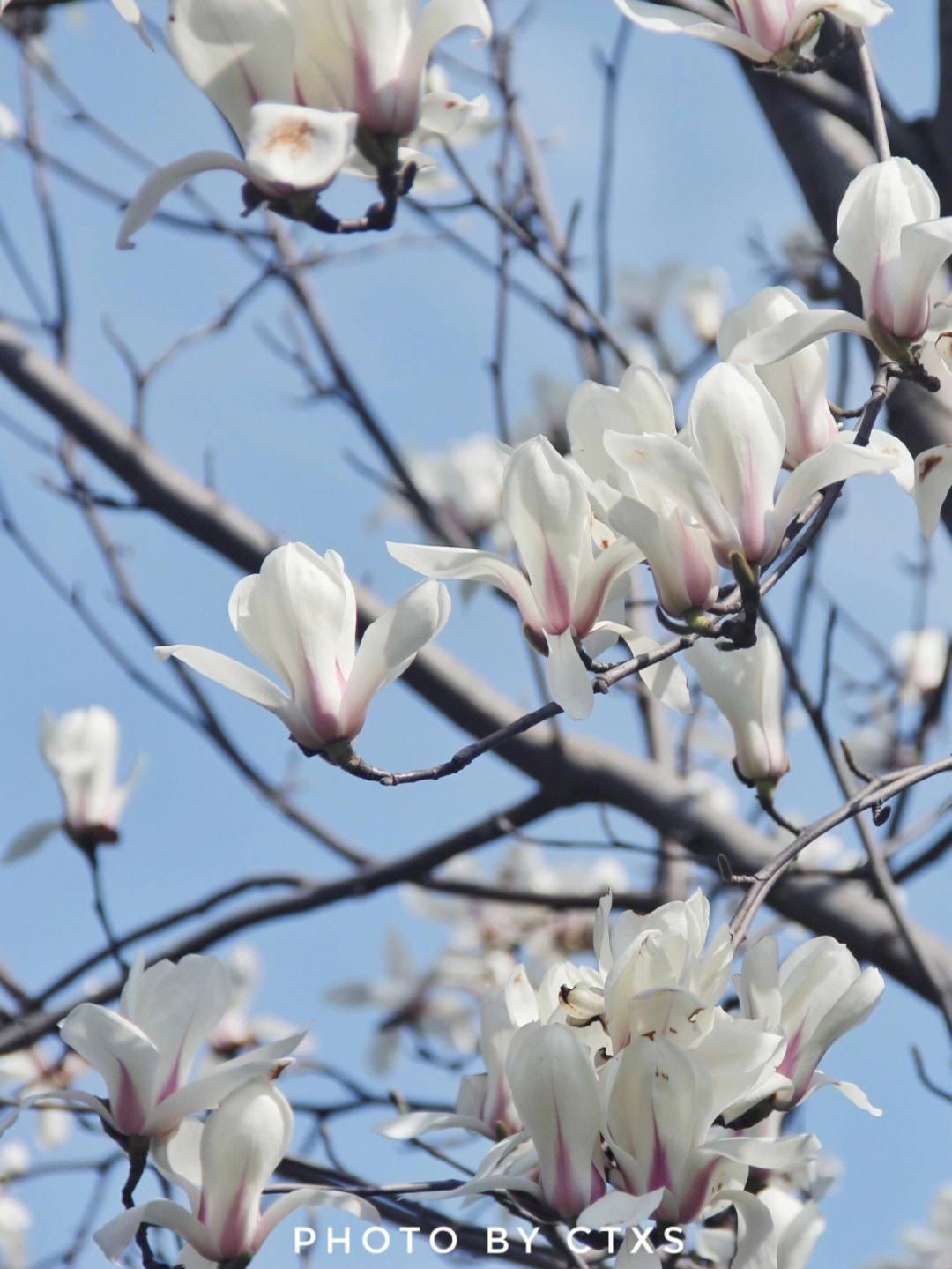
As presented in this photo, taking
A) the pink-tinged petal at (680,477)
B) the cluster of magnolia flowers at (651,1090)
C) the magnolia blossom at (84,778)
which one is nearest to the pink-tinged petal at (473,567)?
the pink-tinged petal at (680,477)

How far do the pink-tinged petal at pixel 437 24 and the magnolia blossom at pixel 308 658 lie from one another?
1.19ft

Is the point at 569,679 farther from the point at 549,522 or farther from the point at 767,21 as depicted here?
the point at 767,21

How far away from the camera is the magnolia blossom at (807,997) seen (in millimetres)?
948

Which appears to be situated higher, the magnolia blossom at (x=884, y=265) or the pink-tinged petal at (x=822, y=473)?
the magnolia blossom at (x=884, y=265)

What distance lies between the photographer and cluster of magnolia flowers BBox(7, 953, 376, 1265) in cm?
94

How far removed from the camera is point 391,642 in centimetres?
93

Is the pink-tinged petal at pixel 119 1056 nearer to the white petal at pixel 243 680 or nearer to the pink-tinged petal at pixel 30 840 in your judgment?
the white petal at pixel 243 680

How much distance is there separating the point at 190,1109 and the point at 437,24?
85cm

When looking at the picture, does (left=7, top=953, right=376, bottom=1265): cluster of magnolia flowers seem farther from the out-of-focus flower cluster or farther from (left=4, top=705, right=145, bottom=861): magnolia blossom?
the out-of-focus flower cluster

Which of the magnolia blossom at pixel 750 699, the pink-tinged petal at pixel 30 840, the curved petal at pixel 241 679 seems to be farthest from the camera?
the pink-tinged petal at pixel 30 840

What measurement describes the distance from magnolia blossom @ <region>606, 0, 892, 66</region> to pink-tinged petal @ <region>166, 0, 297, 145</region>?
0.30 metres

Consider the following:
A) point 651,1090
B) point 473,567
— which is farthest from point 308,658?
point 651,1090

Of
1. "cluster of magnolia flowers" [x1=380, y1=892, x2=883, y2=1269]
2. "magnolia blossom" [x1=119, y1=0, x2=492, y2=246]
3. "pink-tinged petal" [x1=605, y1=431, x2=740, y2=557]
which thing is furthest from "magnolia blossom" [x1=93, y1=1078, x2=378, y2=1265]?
"magnolia blossom" [x1=119, y1=0, x2=492, y2=246]

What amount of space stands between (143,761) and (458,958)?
3.59ft
